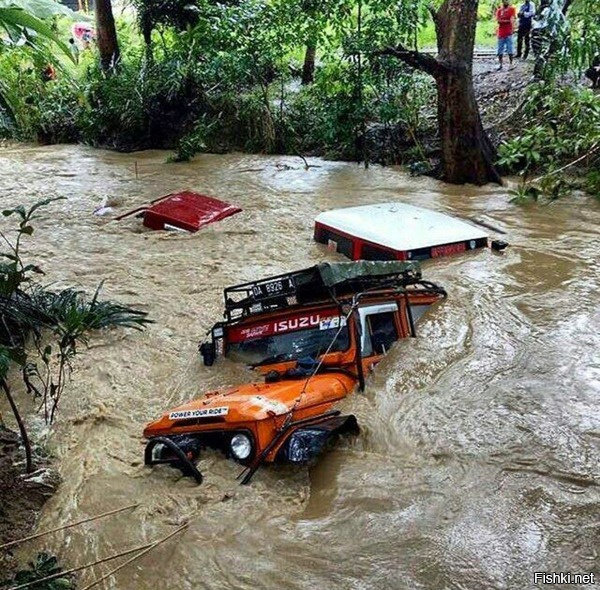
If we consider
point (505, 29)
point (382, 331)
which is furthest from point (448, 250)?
point (505, 29)

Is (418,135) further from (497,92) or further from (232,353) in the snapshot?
(232,353)

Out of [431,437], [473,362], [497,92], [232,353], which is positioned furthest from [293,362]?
[497,92]

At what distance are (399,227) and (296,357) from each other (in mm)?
3153

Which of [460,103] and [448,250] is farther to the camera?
[460,103]

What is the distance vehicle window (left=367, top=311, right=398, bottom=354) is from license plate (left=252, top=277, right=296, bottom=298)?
72 cm

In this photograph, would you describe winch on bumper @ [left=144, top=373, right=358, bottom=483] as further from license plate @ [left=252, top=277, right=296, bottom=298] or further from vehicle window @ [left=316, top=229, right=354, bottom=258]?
vehicle window @ [left=316, top=229, right=354, bottom=258]

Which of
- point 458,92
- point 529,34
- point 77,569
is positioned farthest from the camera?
point 529,34

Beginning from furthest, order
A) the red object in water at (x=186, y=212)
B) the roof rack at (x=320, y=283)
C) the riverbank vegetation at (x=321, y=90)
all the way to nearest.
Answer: the riverbank vegetation at (x=321, y=90) → the red object in water at (x=186, y=212) → the roof rack at (x=320, y=283)

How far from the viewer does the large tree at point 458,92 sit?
1368 centimetres

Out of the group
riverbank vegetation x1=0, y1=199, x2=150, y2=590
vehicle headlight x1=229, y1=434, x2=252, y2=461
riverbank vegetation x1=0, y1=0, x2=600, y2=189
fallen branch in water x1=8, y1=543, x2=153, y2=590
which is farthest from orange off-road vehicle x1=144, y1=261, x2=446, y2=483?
riverbank vegetation x1=0, y1=0, x2=600, y2=189

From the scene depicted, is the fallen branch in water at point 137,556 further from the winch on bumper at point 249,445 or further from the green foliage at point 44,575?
the winch on bumper at point 249,445

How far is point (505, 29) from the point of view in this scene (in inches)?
739

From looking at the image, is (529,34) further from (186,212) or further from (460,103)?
(186,212)

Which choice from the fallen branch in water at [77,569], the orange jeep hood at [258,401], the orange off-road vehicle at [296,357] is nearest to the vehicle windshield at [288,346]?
the orange off-road vehicle at [296,357]
